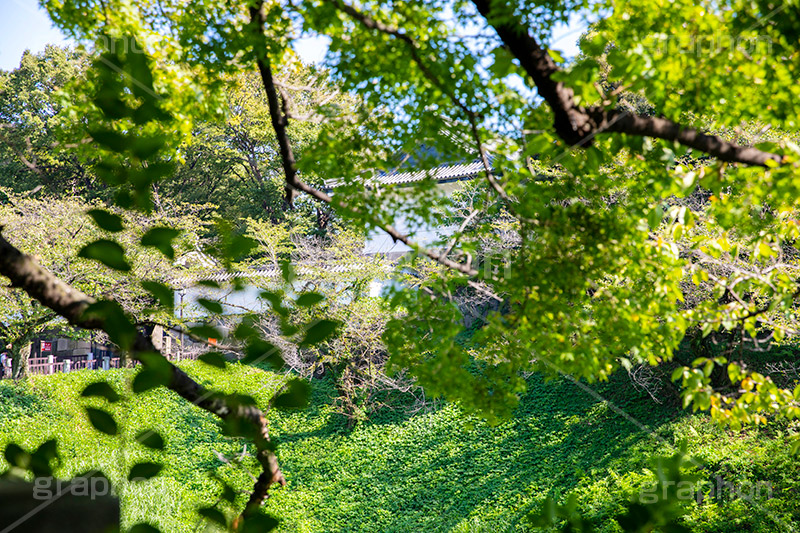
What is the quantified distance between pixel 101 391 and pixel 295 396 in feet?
0.84

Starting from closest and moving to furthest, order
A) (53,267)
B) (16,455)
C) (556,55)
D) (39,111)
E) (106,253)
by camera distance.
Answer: (106,253)
(16,455)
(556,55)
(53,267)
(39,111)

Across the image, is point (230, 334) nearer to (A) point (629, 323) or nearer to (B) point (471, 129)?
(B) point (471, 129)

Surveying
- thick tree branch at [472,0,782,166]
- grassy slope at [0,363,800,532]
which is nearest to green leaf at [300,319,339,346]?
thick tree branch at [472,0,782,166]

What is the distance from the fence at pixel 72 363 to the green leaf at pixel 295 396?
43.5ft

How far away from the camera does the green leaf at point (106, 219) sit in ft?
2.59

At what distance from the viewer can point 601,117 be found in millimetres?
1778

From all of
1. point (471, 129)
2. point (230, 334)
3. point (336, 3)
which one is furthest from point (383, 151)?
point (230, 334)

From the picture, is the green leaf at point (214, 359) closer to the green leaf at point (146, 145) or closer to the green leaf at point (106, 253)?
the green leaf at point (106, 253)

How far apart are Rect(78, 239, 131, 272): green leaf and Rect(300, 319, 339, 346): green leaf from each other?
0.88ft

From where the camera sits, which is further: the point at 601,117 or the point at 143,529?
the point at 601,117

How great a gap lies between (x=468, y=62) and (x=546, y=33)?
26cm

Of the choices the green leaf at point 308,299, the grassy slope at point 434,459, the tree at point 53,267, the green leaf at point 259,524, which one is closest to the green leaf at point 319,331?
the green leaf at point 308,299

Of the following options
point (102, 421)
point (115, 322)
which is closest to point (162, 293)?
point (115, 322)

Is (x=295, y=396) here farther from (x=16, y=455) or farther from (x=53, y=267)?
(x=53, y=267)
